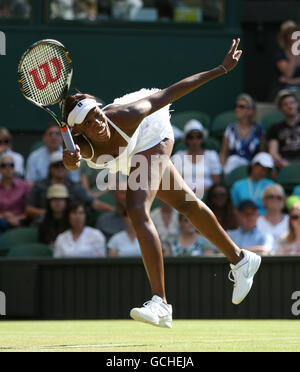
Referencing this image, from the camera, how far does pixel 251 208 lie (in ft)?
28.8

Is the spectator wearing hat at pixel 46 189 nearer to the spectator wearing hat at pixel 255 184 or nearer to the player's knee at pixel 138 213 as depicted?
the spectator wearing hat at pixel 255 184

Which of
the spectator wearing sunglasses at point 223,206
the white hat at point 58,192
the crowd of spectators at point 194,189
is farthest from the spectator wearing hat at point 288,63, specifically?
the white hat at point 58,192

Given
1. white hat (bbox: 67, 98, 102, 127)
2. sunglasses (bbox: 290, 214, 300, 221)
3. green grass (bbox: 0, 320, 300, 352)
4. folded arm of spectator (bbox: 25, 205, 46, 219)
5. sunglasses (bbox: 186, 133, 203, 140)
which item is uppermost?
sunglasses (bbox: 186, 133, 203, 140)

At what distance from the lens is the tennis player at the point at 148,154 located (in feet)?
17.4

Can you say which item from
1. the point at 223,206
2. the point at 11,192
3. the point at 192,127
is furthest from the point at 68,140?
the point at 11,192

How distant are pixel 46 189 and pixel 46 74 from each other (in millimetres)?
4097

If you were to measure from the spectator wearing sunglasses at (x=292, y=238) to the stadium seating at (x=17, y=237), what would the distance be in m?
2.53

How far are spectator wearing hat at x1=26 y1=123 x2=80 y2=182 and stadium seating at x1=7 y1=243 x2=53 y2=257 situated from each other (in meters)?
1.10

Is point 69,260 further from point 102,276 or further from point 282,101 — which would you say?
point 282,101

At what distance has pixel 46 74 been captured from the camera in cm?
566

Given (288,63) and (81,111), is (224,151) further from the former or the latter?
(81,111)

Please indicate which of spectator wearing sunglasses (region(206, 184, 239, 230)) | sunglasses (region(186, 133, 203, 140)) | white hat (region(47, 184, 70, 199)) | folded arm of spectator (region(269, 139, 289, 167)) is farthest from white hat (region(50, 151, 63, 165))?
folded arm of spectator (region(269, 139, 289, 167))

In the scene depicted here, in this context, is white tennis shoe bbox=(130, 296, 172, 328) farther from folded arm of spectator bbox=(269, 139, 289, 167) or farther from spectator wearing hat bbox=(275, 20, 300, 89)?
spectator wearing hat bbox=(275, 20, 300, 89)

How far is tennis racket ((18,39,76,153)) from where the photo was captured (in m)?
5.53
